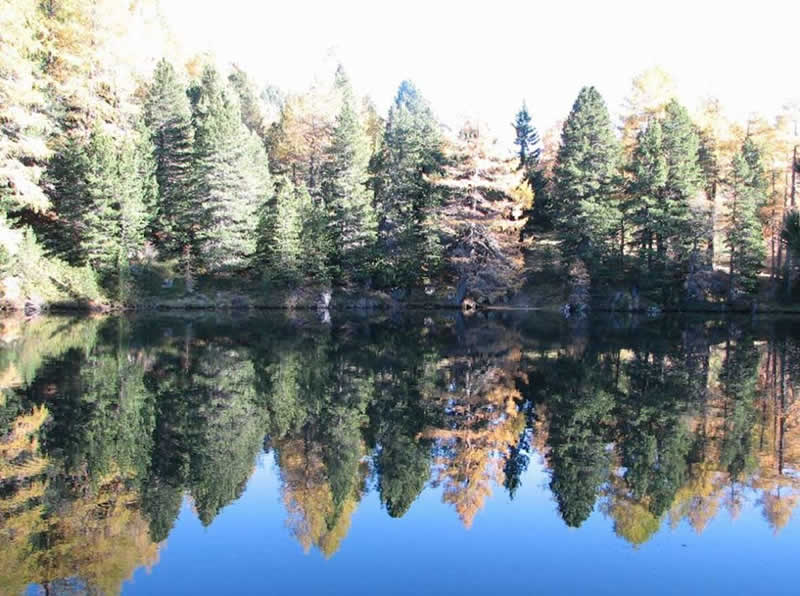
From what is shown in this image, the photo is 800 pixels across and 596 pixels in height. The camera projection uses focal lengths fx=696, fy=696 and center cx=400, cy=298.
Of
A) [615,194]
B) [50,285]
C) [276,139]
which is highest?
[276,139]

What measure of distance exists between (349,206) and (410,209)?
A: 14.9 feet

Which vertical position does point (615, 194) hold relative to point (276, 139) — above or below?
below

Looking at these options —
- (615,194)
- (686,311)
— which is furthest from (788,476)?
(615,194)

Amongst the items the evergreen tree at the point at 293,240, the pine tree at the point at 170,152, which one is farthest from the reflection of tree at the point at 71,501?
the pine tree at the point at 170,152

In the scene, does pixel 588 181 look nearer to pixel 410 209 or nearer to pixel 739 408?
pixel 410 209

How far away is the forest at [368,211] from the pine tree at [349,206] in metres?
0.15

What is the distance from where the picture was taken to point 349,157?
168ft

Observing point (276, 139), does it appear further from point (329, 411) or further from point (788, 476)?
point (788, 476)

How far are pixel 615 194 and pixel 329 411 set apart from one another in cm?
4228

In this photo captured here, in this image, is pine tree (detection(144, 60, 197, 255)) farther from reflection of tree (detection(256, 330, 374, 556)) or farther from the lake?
reflection of tree (detection(256, 330, 374, 556))

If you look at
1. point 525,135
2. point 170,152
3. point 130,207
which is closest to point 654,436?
point 130,207

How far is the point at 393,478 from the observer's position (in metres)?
10.3

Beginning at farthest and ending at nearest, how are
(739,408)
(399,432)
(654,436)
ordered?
(739,408) < (399,432) < (654,436)

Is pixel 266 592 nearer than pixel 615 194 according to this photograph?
Yes
